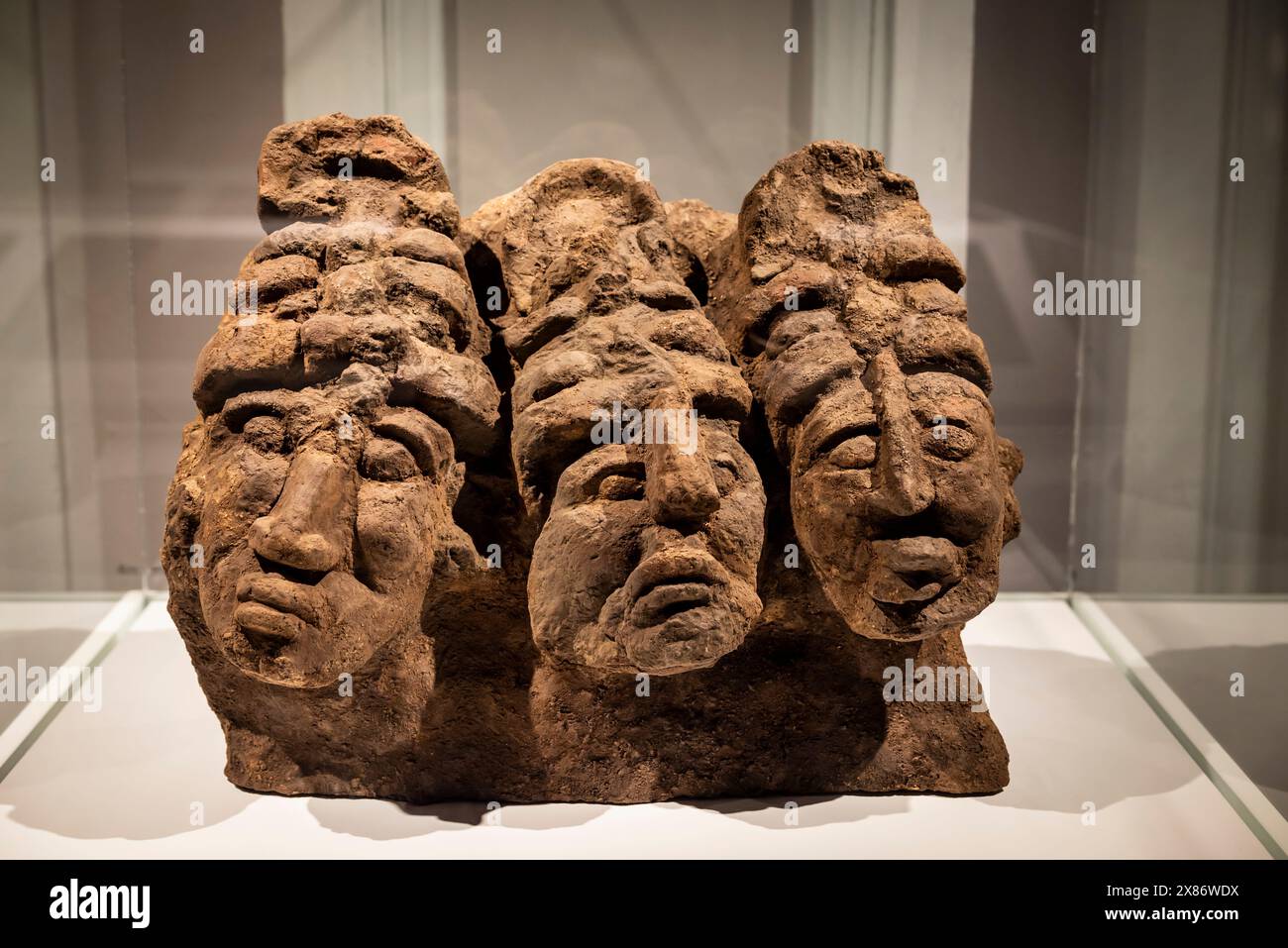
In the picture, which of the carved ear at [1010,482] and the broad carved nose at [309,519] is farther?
the carved ear at [1010,482]

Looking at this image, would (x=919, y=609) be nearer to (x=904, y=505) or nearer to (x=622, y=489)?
(x=904, y=505)

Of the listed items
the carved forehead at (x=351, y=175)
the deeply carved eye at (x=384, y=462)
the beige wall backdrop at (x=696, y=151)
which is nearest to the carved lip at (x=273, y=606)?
the deeply carved eye at (x=384, y=462)

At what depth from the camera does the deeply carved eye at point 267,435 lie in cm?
174

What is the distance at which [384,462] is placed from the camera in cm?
172

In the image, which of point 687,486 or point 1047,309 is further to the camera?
point 1047,309

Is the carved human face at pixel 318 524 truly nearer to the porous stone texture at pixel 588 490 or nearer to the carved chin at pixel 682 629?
the porous stone texture at pixel 588 490

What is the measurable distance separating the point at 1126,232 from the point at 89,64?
216 cm

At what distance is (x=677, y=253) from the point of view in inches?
86.4

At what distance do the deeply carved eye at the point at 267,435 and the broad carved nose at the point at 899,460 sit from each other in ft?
2.75

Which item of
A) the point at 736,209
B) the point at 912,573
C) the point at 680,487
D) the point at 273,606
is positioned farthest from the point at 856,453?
the point at 736,209

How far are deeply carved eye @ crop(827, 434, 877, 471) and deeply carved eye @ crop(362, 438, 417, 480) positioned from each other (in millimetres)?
613

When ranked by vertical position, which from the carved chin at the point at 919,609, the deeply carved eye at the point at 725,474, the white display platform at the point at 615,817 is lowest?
the white display platform at the point at 615,817

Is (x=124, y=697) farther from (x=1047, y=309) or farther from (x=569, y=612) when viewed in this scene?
(x=1047, y=309)

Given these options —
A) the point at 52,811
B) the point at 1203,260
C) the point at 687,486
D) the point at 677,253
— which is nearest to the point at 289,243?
the point at 677,253
